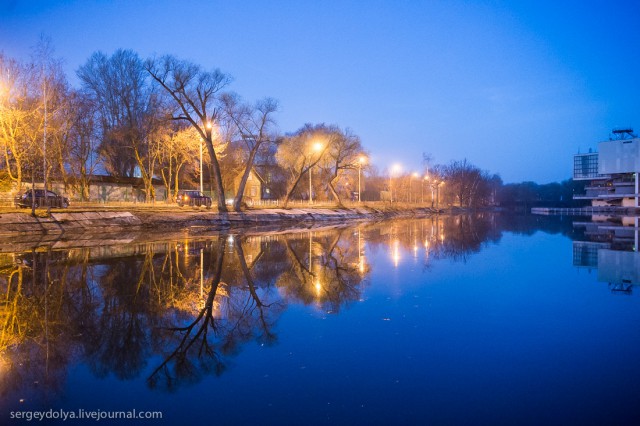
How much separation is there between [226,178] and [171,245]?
2025 inches

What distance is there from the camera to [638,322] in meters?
7.68

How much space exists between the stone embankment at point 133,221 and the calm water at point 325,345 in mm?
17142

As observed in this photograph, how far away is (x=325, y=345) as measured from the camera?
6.50m

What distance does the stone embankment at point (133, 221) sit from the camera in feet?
90.1

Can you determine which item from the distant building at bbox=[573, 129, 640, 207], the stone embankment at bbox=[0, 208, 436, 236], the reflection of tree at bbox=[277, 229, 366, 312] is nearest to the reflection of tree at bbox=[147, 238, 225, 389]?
the reflection of tree at bbox=[277, 229, 366, 312]

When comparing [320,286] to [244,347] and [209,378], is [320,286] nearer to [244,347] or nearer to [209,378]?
[244,347]

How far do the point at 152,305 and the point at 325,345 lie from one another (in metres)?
4.42

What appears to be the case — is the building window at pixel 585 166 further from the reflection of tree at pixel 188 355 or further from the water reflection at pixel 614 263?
the reflection of tree at pixel 188 355

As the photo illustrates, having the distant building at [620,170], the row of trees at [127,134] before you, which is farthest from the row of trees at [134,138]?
the distant building at [620,170]

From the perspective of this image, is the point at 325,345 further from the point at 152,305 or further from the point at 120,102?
the point at 120,102

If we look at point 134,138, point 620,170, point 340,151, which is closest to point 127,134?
point 134,138

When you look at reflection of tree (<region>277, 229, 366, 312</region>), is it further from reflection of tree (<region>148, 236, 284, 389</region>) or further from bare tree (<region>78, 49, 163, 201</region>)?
bare tree (<region>78, 49, 163, 201</region>)

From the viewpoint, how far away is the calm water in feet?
15.4

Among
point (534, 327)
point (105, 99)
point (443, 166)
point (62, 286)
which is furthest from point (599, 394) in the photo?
point (443, 166)
